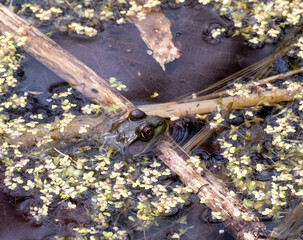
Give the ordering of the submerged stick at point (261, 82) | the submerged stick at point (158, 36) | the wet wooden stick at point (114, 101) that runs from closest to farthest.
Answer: the wet wooden stick at point (114, 101) → the submerged stick at point (261, 82) → the submerged stick at point (158, 36)

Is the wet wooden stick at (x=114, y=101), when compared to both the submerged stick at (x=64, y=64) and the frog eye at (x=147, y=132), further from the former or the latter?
the frog eye at (x=147, y=132)

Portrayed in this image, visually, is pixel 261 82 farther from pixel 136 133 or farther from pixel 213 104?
pixel 136 133

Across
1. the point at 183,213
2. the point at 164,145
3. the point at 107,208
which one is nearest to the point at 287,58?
the point at 164,145

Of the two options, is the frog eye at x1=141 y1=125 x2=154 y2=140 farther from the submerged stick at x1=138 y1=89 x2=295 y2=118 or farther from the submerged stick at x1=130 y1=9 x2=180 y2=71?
the submerged stick at x1=130 y1=9 x2=180 y2=71

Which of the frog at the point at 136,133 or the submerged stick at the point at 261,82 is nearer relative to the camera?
the frog at the point at 136,133

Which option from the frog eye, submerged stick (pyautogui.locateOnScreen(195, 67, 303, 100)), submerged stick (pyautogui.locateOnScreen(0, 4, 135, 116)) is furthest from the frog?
submerged stick (pyautogui.locateOnScreen(195, 67, 303, 100))

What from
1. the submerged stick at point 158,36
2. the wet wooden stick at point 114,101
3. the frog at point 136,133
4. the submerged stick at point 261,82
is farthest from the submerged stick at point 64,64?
the submerged stick at point 261,82
